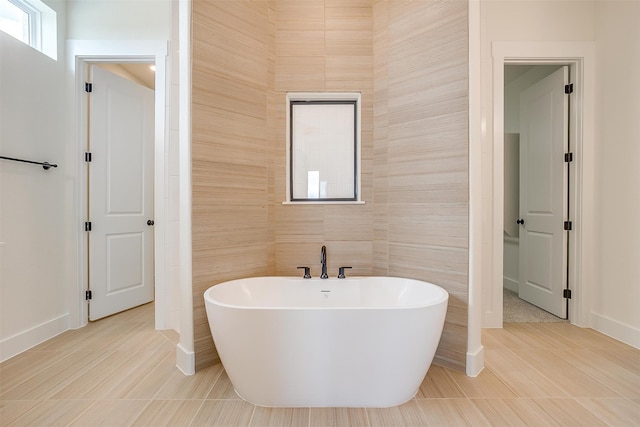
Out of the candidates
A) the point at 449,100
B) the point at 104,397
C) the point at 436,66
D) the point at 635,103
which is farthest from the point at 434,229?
the point at 104,397

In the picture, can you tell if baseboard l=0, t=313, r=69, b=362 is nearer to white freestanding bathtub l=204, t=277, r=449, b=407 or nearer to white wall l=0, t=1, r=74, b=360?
white wall l=0, t=1, r=74, b=360

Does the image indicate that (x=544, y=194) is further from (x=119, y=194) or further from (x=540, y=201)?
(x=119, y=194)

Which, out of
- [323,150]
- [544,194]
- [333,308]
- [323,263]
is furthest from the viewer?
[544,194]

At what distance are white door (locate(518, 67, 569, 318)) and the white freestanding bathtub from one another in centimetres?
202

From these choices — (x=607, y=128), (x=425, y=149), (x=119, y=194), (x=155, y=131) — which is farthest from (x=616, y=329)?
(x=119, y=194)

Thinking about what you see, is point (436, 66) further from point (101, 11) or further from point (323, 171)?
point (101, 11)

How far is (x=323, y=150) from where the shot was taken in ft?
8.34

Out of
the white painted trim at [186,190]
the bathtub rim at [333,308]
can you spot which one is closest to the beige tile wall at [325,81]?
the bathtub rim at [333,308]

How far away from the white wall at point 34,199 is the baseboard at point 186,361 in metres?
1.21

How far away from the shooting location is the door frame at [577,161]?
8.66ft

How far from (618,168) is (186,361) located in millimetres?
3455

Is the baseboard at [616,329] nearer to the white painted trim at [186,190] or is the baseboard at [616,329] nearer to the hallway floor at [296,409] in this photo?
the hallway floor at [296,409]

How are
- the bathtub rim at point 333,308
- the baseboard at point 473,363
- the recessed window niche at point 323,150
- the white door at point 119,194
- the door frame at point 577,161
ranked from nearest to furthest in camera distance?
the bathtub rim at point 333,308, the baseboard at point 473,363, the recessed window niche at point 323,150, the door frame at point 577,161, the white door at point 119,194

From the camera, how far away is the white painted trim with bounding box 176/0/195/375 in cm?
197
